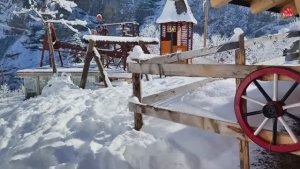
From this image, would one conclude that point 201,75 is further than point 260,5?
No

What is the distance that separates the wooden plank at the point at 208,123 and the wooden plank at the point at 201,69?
59 centimetres

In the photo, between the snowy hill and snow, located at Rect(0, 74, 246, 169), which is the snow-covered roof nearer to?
snow, located at Rect(0, 74, 246, 169)

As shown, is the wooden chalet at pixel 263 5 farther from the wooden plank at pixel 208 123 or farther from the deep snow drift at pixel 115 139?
the deep snow drift at pixel 115 139

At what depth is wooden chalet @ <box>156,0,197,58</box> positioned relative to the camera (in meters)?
22.7

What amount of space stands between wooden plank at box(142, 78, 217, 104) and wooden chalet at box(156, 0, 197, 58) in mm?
14302

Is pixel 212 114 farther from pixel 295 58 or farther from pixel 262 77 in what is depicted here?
pixel 295 58

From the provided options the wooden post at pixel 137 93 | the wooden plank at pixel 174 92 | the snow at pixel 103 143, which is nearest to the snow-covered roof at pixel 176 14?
the wooden plank at pixel 174 92

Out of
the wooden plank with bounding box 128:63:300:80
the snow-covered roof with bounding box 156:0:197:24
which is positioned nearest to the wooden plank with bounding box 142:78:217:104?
the wooden plank with bounding box 128:63:300:80

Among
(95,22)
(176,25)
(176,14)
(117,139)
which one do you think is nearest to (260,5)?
(117,139)

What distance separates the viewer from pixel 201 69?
4.90 meters

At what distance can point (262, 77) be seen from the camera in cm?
415

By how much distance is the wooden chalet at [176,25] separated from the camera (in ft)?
74.4

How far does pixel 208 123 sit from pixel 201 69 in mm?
731

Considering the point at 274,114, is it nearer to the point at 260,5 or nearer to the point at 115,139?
the point at 260,5
